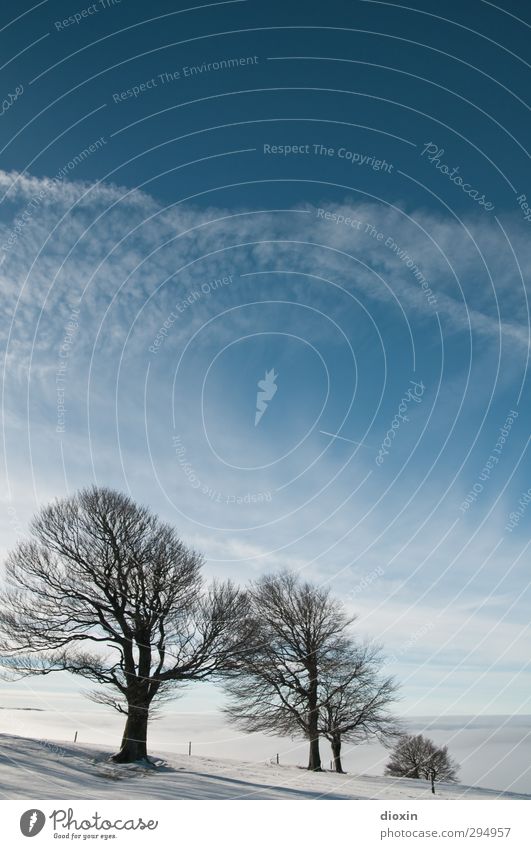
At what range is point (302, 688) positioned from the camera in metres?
19.5

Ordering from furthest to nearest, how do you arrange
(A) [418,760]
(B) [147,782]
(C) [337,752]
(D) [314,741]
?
(A) [418,760] → (C) [337,752] → (D) [314,741] → (B) [147,782]

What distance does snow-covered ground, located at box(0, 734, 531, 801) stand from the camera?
25.4 feet

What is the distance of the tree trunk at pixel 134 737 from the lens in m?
13.8

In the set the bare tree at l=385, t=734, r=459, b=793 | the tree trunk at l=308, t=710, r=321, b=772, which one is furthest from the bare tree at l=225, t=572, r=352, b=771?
the bare tree at l=385, t=734, r=459, b=793

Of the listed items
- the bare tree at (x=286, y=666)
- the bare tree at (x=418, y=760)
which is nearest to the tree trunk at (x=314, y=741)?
the bare tree at (x=286, y=666)

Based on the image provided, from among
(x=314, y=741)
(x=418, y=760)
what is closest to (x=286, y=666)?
(x=314, y=741)

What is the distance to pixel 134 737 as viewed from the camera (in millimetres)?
14289

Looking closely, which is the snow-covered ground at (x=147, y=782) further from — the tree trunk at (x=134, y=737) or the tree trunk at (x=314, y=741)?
the tree trunk at (x=314, y=741)

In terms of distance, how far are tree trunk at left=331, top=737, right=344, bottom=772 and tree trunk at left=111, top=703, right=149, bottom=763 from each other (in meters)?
9.57

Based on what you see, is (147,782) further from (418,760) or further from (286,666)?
(418,760)

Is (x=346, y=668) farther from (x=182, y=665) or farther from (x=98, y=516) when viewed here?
(x=98, y=516)

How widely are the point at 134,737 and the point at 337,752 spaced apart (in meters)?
10.4
